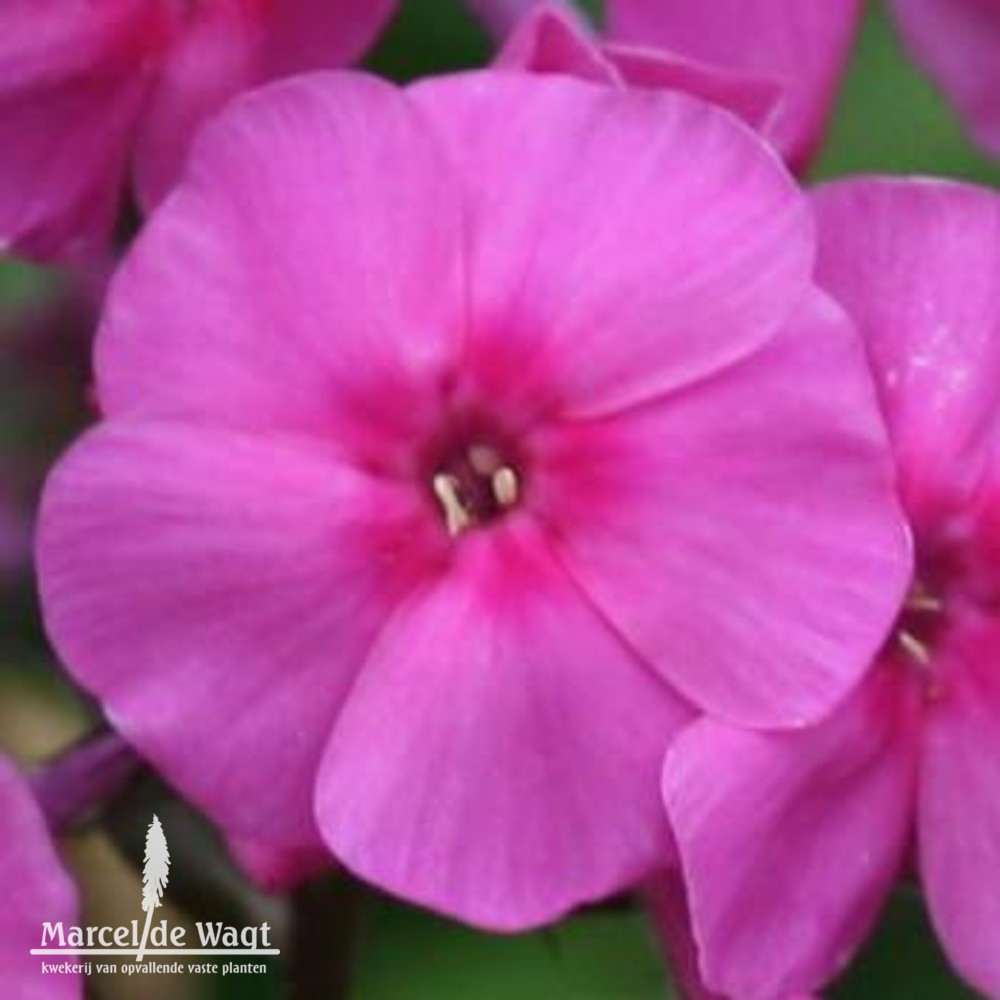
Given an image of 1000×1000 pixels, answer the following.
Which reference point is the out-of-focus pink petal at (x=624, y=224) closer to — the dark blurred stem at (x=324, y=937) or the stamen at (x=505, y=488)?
the stamen at (x=505, y=488)

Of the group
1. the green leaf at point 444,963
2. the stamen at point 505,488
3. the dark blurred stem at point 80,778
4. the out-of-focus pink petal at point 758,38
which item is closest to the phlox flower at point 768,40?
the out-of-focus pink petal at point 758,38

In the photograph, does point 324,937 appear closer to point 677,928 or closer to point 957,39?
point 677,928

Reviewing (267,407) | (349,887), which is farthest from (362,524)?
(349,887)

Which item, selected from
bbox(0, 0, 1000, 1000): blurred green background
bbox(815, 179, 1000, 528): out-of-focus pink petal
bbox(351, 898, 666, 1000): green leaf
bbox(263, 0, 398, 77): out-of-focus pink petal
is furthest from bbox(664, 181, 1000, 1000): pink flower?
bbox(351, 898, 666, 1000): green leaf

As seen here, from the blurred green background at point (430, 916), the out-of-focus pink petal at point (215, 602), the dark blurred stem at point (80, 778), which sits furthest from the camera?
the blurred green background at point (430, 916)

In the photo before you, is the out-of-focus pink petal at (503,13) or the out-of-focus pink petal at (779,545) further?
the out-of-focus pink petal at (503,13)

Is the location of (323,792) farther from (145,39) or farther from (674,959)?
(145,39)
